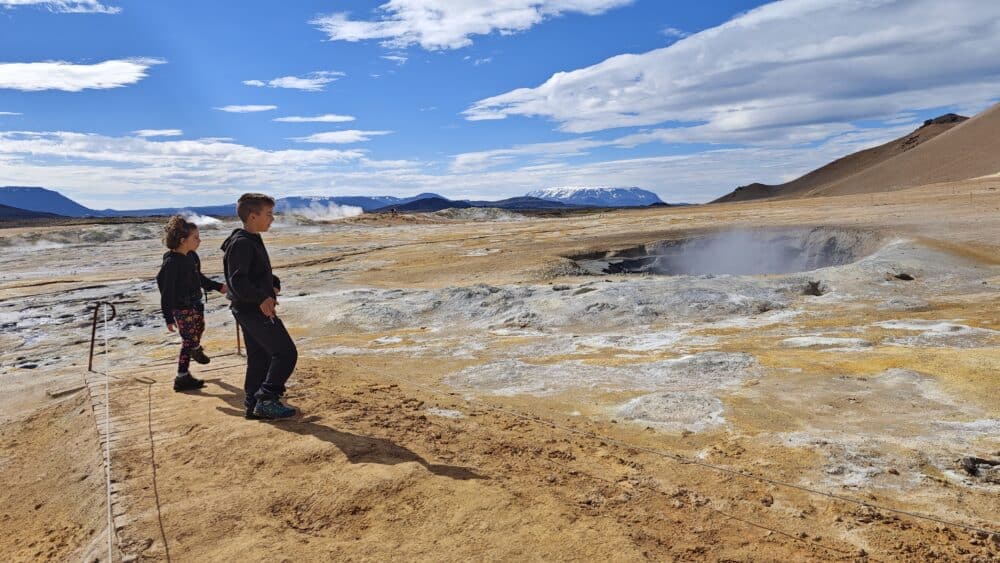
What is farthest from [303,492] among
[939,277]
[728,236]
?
[728,236]

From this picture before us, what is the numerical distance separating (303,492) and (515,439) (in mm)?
1647

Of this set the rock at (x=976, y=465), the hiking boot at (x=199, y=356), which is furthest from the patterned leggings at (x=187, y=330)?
the rock at (x=976, y=465)

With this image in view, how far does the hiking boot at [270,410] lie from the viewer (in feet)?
15.5

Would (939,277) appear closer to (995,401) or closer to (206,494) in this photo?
(995,401)

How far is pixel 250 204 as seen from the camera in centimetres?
446

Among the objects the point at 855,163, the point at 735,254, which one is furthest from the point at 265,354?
the point at 855,163

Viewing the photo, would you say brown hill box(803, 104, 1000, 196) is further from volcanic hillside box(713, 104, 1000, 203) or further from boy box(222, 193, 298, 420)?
boy box(222, 193, 298, 420)

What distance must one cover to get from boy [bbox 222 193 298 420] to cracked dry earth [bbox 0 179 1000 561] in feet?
0.87

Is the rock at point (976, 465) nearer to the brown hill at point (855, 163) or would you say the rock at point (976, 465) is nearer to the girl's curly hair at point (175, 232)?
the girl's curly hair at point (175, 232)

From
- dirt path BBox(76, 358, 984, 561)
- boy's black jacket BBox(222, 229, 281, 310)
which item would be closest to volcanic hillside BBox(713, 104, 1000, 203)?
dirt path BBox(76, 358, 984, 561)

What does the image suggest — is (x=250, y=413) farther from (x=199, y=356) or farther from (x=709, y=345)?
(x=709, y=345)

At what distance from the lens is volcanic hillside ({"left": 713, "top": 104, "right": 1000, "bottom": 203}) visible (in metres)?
69.3

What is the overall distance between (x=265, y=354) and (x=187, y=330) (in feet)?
5.51

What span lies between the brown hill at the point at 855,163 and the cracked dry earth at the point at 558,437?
9686 cm
